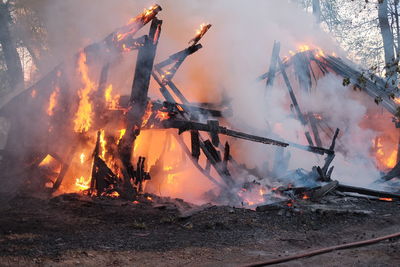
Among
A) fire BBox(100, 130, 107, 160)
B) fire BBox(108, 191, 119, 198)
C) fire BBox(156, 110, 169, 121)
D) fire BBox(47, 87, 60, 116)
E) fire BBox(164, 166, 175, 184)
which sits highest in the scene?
fire BBox(47, 87, 60, 116)

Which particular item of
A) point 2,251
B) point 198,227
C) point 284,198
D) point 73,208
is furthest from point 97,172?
point 284,198

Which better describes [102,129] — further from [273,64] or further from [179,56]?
[273,64]

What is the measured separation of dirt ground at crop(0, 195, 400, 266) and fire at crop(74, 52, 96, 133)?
248 centimetres

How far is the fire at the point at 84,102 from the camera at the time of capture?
10.5 m

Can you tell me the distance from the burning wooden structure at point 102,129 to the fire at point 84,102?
29mm

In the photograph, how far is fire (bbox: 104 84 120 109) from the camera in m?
10.7

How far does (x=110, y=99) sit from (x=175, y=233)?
556cm

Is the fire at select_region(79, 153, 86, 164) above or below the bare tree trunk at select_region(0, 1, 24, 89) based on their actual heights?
below

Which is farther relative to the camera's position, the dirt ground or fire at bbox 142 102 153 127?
fire at bbox 142 102 153 127

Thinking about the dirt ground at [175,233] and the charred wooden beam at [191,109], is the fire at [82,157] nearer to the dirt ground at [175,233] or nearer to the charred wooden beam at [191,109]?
the dirt ground at [175,233]

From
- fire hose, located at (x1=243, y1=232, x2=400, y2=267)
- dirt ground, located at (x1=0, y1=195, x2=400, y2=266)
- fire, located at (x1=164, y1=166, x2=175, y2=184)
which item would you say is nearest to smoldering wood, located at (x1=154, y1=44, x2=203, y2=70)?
fire, located at (x1=164, y1=166, x2=175, y2=184)

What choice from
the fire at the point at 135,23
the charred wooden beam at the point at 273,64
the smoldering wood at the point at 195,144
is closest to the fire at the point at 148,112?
the smoldering wood at the point at 195,144

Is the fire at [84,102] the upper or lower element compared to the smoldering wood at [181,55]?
lower

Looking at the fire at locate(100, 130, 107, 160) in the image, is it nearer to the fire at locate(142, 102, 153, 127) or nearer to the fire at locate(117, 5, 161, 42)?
the fire at locate(142, 102, 153, 127)
